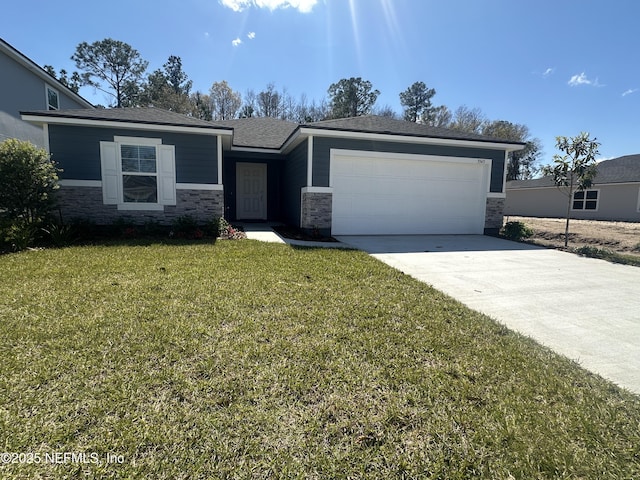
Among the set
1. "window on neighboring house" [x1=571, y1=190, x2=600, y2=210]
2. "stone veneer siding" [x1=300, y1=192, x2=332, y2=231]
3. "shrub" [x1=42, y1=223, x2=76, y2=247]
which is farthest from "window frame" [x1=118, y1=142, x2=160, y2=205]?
"window on neighboring house" [x1=571, y1=190, x2=600, y2=210]

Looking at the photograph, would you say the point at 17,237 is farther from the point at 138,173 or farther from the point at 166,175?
the point at 166,175

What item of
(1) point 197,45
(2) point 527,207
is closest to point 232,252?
(1) point 197,45

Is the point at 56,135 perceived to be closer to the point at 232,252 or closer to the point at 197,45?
the point at 232,252

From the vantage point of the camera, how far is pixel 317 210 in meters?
9.54

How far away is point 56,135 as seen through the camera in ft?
27.5

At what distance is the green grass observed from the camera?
170 cm

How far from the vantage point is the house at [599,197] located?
62.6 ft

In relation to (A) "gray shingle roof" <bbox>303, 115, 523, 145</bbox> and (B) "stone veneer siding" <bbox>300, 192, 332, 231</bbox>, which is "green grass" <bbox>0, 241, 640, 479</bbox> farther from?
(A) "gray shingle roof" <bbox>303, 115, 523, 145</bbox>

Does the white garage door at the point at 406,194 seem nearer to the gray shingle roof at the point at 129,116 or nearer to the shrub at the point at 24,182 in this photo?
the gray shingle roof at the point at 129,116

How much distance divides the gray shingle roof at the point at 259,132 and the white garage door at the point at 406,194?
11.5ft

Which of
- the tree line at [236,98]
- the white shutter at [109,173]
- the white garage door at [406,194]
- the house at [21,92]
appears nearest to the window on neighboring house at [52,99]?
the house at [21,92]

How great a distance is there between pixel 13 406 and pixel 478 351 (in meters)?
3.49

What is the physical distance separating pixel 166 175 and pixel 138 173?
0.75 meters

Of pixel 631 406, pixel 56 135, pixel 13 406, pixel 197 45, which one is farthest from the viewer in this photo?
pixel 197 45
